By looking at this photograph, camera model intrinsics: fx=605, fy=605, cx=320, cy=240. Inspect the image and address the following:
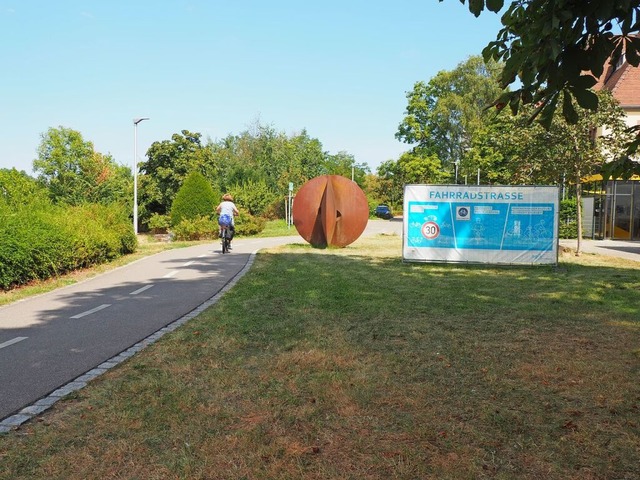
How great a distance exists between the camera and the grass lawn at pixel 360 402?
3.43m

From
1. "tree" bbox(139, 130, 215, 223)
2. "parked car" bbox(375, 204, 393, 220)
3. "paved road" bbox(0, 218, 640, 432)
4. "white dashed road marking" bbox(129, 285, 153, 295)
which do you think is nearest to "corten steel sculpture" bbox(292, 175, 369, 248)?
"paved road" bbox(0, 218, 640, 432)

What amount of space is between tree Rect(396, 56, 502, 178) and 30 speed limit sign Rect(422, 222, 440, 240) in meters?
45.6

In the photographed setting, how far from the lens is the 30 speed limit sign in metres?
15.7

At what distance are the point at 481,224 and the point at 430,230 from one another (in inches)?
51.0

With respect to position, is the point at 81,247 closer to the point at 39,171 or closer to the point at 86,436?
the point at 86,436

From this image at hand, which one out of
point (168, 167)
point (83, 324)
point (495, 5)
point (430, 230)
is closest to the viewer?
point (495, 5)

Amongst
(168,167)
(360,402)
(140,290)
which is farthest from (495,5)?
(168,167)

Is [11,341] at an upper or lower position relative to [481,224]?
lower

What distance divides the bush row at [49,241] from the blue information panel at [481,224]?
25.8ft

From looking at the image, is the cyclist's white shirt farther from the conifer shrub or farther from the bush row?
the conifer shrub

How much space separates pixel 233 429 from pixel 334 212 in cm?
1634

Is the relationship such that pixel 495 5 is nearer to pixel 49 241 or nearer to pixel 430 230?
pixel 49 241

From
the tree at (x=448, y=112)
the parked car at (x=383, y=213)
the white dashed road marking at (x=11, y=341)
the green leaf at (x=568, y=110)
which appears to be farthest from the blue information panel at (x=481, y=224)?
the parked car at (x=383, y=213)

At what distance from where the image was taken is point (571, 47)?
3.65 m
